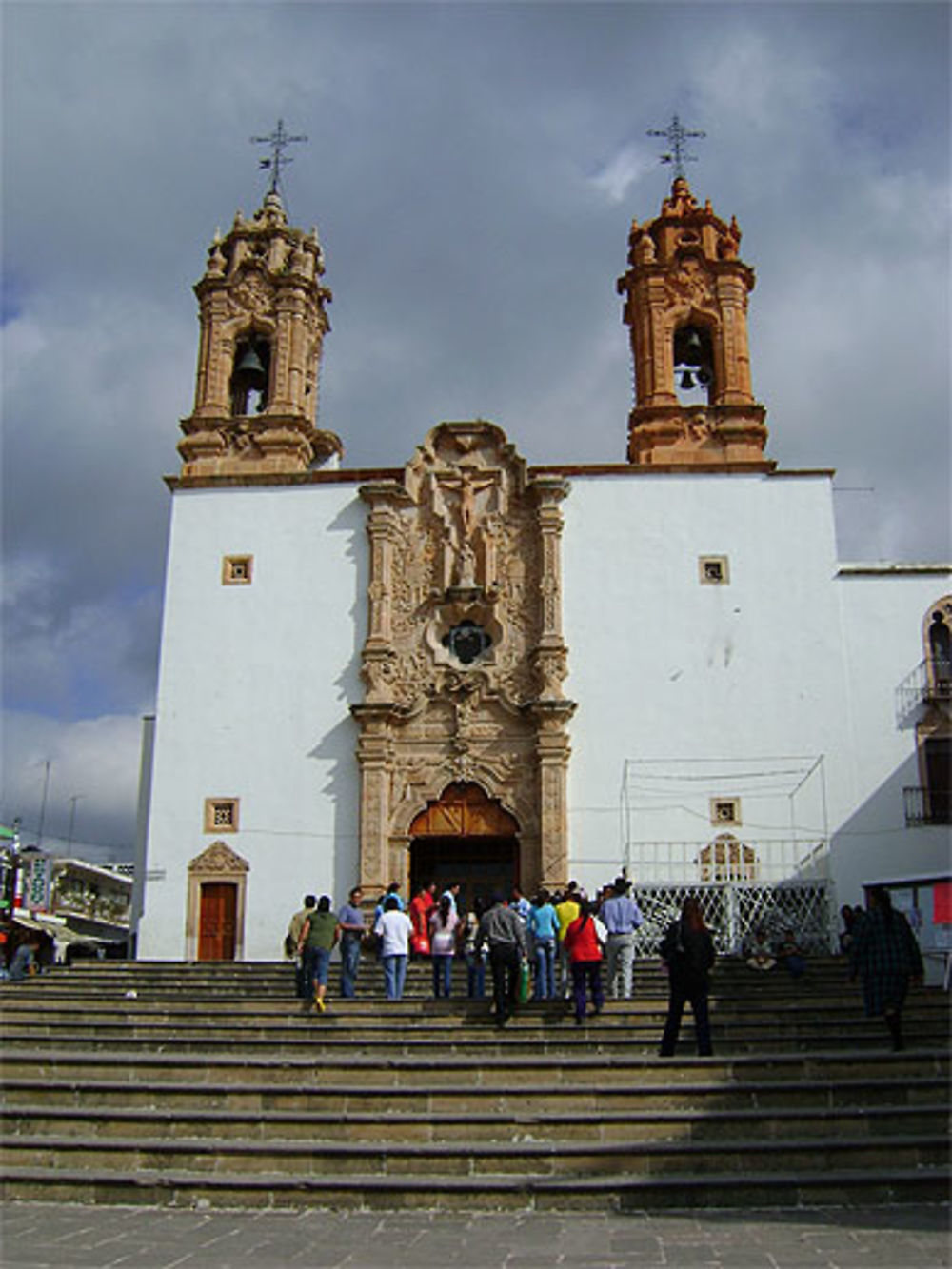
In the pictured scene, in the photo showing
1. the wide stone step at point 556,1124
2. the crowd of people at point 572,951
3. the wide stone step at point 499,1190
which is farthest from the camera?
the crowd of people at point 572,951

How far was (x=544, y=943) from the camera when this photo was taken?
13.5 metres

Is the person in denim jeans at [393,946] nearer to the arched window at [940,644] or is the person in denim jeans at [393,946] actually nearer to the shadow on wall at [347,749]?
the shadow on wall at [347,749]

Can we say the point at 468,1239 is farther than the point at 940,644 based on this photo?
No

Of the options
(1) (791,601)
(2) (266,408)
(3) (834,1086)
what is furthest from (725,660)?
(3) (834,1086)

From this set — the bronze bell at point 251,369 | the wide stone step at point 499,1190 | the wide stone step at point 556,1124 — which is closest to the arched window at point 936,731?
the wide stone step at point 556,1124

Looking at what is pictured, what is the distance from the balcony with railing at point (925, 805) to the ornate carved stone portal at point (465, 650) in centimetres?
621

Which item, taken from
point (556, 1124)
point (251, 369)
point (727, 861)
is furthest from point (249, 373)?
point (556, 1124)

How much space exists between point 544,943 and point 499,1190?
5.69 metres

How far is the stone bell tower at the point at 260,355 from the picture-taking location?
993 inches

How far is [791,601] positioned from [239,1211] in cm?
1732

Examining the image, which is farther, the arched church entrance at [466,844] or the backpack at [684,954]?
the arched church entrance at [466,844]

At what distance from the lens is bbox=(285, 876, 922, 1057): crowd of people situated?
1023 centimetres

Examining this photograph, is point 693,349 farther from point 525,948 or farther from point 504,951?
point 504,951

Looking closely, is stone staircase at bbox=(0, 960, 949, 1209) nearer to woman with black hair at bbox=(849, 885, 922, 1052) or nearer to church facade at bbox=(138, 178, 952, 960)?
woman with black hair at bbox=(849, 885, 922, 1052)
